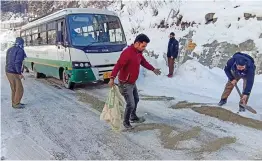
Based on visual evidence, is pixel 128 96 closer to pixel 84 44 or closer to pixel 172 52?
pixel 84 44

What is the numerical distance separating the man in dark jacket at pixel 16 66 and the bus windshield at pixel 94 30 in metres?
2.22

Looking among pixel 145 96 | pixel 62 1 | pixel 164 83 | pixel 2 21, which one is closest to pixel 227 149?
pixel 145 96

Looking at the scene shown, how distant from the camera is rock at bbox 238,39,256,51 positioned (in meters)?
11.2

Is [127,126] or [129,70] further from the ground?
[129,70]

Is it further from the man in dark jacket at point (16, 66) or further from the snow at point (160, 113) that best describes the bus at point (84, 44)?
the man in dark jacket at point (16, 66)

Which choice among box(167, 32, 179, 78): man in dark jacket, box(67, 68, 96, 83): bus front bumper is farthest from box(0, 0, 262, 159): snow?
box(67, 68, 96, 83): bus front bumper

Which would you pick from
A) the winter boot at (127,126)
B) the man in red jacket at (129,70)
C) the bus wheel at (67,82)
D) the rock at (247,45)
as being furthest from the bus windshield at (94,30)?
the winter boot at (127,126)

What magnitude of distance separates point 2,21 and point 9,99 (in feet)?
179

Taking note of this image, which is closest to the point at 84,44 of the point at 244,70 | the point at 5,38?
the point at 244,70

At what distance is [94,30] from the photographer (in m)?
10.4

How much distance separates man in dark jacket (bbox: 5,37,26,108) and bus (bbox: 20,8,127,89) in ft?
6.96

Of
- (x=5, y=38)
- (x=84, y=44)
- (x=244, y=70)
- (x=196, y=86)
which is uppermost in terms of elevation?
(x=84, y=44)

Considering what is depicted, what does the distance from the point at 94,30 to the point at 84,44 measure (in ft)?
2.29

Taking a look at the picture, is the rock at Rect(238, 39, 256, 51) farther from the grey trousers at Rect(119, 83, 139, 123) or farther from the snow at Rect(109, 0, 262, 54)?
the grey trousers at Rect(119, 83, 139, 123)
